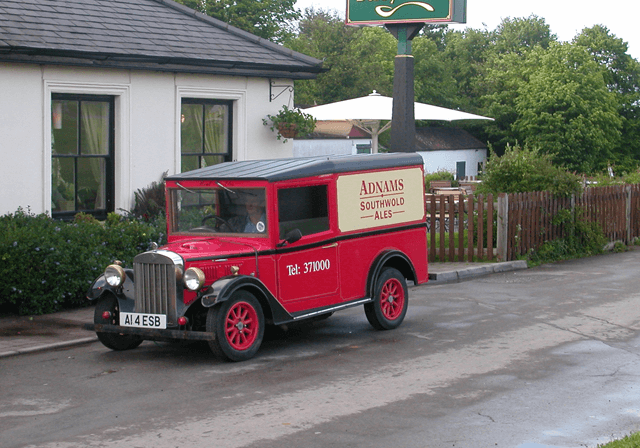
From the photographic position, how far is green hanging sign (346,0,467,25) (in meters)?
15.1

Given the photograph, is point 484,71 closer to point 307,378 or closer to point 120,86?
point 120,86

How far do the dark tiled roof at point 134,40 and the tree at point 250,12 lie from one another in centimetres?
2621

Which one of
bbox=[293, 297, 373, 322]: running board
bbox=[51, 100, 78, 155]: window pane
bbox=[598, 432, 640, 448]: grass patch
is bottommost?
bbox=[598, 432, 640, 448]: grass patch

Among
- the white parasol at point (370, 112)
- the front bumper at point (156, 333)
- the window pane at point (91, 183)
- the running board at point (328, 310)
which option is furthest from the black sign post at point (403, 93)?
the front bumper at point (156, 333)

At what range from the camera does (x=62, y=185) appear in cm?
1427

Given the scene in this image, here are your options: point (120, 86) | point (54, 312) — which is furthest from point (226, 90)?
point (54, 312)

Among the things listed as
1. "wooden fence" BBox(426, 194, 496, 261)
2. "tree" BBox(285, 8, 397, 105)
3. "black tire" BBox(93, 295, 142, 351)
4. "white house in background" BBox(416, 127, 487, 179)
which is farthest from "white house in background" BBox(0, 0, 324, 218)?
"white house in background" BBox(416, 127, 487, 179)

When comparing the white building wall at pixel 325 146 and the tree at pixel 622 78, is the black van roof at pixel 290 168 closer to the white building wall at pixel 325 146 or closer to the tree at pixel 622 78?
the white building wall at pixel 325 146

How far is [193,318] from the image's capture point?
8523mm

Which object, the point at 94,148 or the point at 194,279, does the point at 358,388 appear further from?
the point at 94,148

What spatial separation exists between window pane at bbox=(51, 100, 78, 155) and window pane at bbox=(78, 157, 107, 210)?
0.36m

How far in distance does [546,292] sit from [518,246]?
3.56 m

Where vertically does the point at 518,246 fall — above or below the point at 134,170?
below

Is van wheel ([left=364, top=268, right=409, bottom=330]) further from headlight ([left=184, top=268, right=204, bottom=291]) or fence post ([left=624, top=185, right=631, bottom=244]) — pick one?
fence post ([left=624, top=185, right=631, bottom=244])
